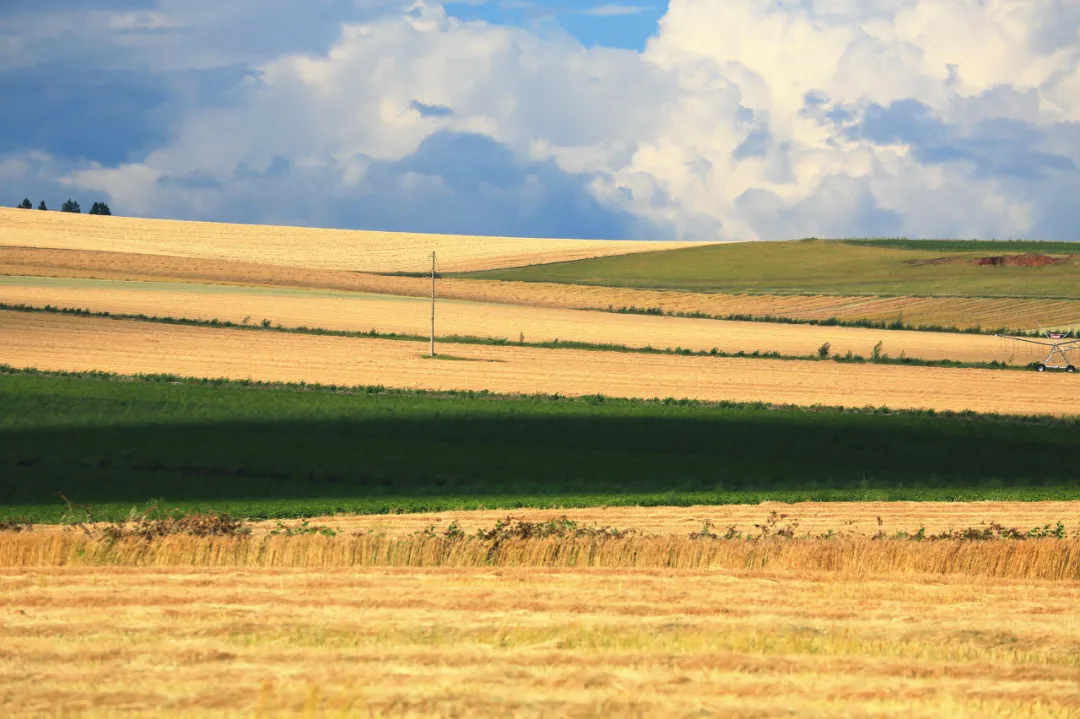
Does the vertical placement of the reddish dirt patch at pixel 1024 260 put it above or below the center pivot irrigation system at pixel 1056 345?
above

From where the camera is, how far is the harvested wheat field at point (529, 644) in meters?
10.0

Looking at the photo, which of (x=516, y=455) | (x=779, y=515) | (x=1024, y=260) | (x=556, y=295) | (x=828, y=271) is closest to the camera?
(x=779, y=515)

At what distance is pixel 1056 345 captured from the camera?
6175cm

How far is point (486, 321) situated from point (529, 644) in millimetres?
61785

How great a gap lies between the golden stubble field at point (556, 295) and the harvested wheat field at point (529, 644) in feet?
224

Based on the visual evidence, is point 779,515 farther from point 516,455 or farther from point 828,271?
point 828,271

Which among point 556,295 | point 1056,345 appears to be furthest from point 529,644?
point 556,295

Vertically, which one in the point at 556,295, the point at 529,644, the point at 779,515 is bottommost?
the point at 779,515

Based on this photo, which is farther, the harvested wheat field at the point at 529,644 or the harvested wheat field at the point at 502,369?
the harvested wheat field at the point at 502,369

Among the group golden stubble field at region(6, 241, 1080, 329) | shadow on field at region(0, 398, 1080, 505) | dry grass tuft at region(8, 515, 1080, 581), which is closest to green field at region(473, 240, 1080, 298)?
golden stubble field at region(6, 241, 1080, 329)

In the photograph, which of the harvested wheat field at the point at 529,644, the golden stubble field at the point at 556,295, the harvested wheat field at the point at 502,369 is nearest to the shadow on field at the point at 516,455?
the harvested wheat field at the point at 502,369

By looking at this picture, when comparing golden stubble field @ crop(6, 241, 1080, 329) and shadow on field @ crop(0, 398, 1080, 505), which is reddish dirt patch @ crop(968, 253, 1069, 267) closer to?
golden stubble field @ crop(6, 241, 1080, 329)

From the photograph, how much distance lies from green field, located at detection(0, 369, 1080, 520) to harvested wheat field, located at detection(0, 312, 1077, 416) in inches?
135

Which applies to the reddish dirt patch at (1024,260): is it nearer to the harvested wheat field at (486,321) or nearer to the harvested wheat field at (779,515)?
the harvested wheat field at (486,321)
